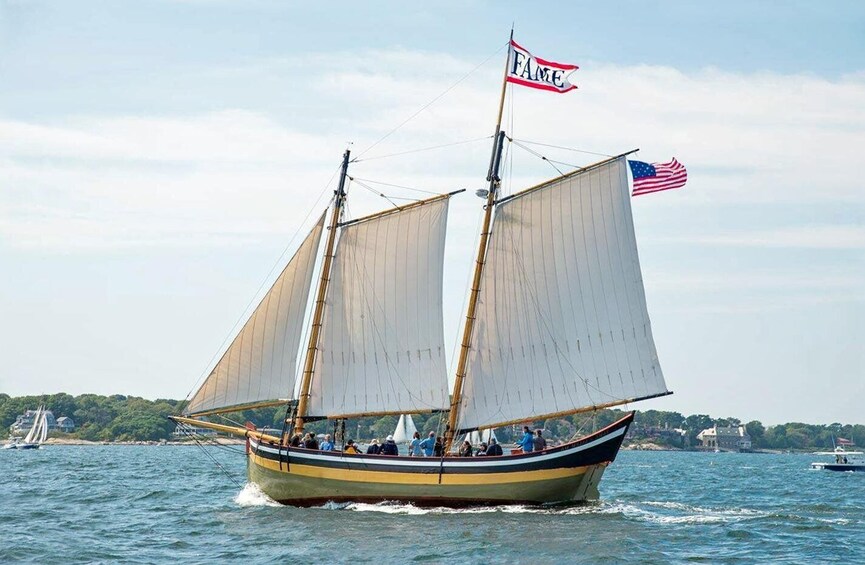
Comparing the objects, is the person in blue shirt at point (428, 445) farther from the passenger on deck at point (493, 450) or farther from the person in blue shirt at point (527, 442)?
the person in blue shirt at point (527, 442)

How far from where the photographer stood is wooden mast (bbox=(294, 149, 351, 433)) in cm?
4847

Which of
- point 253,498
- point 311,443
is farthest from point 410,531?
point 253,498

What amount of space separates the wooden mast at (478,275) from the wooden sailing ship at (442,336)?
0.06m

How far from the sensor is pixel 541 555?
3381cm

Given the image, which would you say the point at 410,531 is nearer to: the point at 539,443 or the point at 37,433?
the point at 539,443

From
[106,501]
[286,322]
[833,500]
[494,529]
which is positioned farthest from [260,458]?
[833,500]

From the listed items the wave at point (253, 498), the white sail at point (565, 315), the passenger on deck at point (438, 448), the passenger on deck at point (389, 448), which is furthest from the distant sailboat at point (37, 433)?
the white sail at point (565, 315)

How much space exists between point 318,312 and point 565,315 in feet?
35.7

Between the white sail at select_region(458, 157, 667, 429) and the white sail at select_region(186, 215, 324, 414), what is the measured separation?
299 inches

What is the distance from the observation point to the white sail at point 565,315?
1801 inches

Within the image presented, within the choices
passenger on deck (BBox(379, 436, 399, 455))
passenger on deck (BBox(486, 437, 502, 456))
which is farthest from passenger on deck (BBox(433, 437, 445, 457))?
passenger on deck (BBox(486, 437, 502, 456))

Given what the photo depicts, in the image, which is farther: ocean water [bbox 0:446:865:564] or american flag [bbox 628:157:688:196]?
american flag [bbox 628:157:688:196]

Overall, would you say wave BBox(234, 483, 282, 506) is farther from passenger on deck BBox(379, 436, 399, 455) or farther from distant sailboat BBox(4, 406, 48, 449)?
distant sailboat BBox(4, 406, 48, 449)

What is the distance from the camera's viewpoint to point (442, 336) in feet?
156
